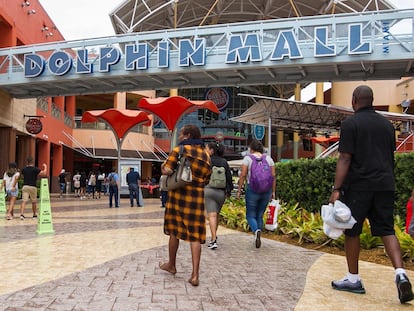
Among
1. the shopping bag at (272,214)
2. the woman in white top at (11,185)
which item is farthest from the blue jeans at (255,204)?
the woman in white top at (11,185)

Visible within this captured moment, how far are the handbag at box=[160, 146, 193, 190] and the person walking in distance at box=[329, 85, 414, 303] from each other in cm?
146

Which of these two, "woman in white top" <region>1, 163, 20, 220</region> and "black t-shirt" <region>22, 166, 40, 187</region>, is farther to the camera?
"woman in white top" <region>1, 163, 20, 220</region>

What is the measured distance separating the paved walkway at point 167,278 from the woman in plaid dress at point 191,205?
0.46 meters

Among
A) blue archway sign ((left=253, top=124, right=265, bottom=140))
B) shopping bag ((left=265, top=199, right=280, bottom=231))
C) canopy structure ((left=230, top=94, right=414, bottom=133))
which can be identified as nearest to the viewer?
shopping bag ((left=265, top=199, right=280, bottom=231))

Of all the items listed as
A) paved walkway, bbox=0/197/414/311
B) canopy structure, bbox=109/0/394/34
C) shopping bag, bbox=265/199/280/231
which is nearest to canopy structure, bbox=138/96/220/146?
paved walkway, bbox=0/197/414/311

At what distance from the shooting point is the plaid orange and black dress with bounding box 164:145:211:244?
16.3 ft

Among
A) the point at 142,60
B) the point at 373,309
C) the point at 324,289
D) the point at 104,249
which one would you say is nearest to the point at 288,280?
the point at 324,289

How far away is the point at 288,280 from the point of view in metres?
5.27

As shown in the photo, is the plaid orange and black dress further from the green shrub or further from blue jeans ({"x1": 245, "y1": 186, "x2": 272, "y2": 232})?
the green shrub

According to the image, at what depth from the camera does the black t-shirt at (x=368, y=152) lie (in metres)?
4.33

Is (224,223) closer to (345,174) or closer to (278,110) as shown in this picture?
(345,174)

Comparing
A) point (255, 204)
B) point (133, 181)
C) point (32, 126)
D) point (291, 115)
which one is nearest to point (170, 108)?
point (133, 181)

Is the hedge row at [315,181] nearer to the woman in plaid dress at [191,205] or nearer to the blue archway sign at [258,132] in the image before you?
the woman in plaid dress at [191,205]

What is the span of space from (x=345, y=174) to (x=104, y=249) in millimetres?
4337
